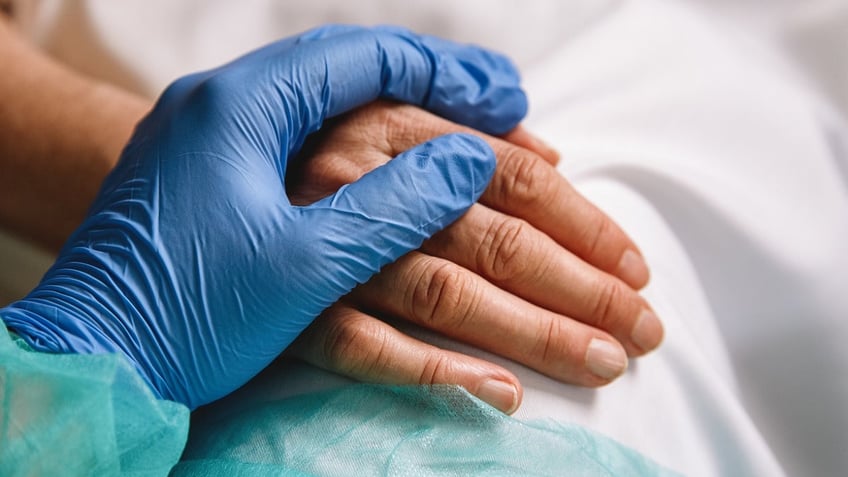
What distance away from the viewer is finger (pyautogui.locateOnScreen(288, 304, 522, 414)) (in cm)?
70

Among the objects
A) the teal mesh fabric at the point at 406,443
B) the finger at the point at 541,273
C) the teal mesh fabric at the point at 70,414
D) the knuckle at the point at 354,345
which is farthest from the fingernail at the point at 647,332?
the teal mesh fabric at the point at 70,414

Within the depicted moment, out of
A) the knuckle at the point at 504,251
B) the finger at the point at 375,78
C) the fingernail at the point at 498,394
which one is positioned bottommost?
the fingernail at the point at 498,394

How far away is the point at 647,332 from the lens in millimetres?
786

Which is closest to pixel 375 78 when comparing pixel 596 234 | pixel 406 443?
pixel 596 234

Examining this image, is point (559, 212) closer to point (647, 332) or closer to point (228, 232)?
point (647, 332)

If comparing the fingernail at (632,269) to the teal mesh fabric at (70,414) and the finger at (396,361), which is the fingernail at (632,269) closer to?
the finger at (396,361)

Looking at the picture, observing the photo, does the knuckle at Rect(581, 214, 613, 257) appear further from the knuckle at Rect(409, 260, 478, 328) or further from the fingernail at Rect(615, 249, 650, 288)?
the knuckle at Rect(409, 260, 478, 328)

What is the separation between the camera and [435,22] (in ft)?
3.54

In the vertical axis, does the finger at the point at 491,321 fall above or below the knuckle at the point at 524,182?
below

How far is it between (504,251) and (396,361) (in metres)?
0.16

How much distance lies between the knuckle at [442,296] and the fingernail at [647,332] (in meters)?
0.17

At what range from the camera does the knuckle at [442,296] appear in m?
0.73

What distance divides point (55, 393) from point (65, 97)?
642 mm

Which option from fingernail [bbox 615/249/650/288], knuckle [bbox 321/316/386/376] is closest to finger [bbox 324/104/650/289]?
fingernail [bbox 615/249/650/288]
